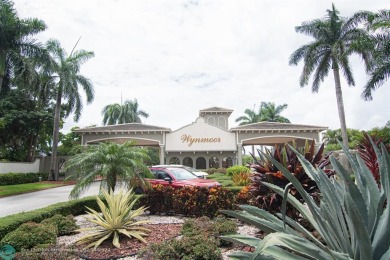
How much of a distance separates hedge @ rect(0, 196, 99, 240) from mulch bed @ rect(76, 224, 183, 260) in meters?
1.91

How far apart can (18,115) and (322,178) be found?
30.2m

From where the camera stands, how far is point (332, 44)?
2434cm

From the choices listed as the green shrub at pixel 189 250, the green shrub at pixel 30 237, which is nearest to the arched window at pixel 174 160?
the green shrub at pixel 30 237

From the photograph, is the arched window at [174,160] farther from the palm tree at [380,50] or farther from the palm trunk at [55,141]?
the palm tree at [380,50]

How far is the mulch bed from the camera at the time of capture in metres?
5.14

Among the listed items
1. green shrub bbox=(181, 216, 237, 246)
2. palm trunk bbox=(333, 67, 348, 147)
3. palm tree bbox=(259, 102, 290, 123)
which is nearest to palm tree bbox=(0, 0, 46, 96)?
green shrub bbox=(181, 216, 237, 246)

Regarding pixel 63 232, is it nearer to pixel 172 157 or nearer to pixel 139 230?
pixel 139 230

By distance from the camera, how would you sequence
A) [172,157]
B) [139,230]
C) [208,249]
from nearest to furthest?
[208,249] < [139,230] < [172,157]

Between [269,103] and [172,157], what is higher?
[269,103]

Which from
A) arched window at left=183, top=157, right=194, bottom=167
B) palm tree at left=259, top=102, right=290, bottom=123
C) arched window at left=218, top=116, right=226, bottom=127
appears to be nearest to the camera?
arched window at left=183, top=157, right=194, bottom=167

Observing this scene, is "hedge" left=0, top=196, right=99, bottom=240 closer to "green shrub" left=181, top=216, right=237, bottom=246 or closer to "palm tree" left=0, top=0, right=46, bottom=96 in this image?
"green shrub" left=181, top=216, right=237, bottom=246

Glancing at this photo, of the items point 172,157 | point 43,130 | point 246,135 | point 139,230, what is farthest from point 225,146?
point 139,230

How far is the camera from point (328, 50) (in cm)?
2480

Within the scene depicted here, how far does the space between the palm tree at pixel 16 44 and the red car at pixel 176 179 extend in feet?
43.0
